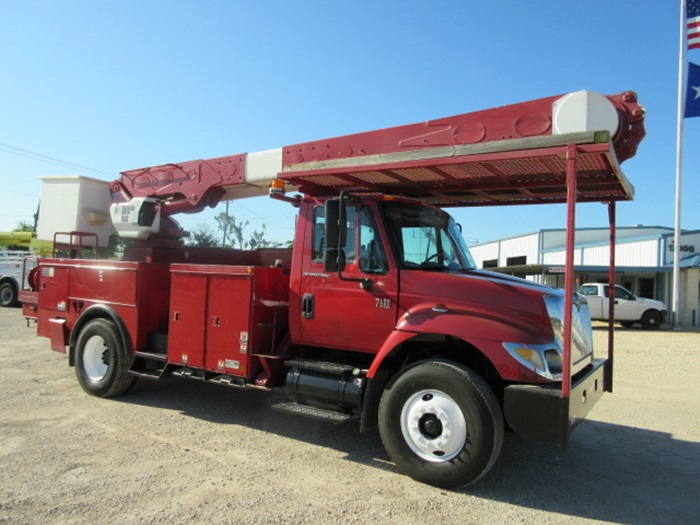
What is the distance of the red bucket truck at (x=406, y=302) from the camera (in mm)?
4047

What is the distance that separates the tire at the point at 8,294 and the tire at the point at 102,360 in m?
17.4

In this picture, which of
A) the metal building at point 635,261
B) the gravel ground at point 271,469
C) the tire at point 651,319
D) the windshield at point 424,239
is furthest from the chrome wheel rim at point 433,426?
the tire at point 651,319

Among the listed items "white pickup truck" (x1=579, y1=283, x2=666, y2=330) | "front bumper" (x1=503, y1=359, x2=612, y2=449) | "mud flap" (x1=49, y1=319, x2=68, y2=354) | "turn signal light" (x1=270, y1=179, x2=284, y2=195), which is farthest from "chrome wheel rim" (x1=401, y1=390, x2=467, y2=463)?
"white pickup truck" (x1=579, y1=283, x2=666, y2=330)

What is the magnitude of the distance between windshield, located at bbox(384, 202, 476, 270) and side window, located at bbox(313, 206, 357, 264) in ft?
1.14

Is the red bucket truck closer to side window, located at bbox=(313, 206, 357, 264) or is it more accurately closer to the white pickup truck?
side window, located at bbox=(313, 206, 357, 264)

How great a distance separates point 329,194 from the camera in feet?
18.6

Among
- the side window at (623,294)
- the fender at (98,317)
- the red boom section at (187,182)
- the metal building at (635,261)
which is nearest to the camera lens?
the fender at (98,317)

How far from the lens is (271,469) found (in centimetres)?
452

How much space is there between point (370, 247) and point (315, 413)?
1.64 meters

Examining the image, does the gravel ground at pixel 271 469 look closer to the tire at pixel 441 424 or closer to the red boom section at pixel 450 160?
the tire at pixel 441 424

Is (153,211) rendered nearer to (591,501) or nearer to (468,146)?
(468,146)

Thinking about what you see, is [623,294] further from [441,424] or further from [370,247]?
[441,424]

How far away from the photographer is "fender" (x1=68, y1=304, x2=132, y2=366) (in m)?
6.57

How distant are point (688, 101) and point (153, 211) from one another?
68.7 feet
